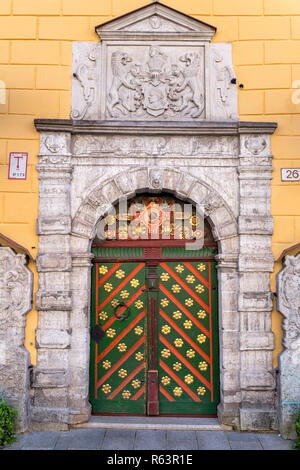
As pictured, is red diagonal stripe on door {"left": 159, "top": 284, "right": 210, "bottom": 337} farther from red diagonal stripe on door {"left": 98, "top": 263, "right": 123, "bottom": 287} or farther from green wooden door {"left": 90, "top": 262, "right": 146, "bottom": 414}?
red diagonal stripe on door {"left": 98, "top": 263, "right": 123, "bottom": 287}

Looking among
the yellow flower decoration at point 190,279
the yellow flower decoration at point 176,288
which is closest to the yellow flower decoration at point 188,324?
the yellow flower decoration at point 176,288

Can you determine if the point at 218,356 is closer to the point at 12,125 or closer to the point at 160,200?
the point at 160,200

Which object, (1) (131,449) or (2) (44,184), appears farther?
(2) (44,184)

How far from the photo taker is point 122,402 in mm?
4816

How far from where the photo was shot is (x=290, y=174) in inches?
187

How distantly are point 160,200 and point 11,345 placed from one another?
2603 mm

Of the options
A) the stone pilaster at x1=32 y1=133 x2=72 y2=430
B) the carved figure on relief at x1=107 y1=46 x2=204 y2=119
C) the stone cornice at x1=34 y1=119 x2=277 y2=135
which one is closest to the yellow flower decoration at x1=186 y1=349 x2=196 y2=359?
the stone pilaster at x1=32 y1=133 x2=72 y2=430

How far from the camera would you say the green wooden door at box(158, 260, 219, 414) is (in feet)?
15.8

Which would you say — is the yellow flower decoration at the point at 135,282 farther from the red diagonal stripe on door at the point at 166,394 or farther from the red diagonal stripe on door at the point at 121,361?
the red diagonal stripe on door at the point at 166,394

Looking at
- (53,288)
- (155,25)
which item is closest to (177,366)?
(53,288)

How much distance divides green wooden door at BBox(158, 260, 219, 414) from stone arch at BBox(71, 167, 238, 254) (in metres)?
0.58

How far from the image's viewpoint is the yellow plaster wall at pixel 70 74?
475 centimetres

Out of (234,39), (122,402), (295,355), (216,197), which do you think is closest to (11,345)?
(122,402)

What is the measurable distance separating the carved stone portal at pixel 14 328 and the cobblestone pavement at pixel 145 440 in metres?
0.38
